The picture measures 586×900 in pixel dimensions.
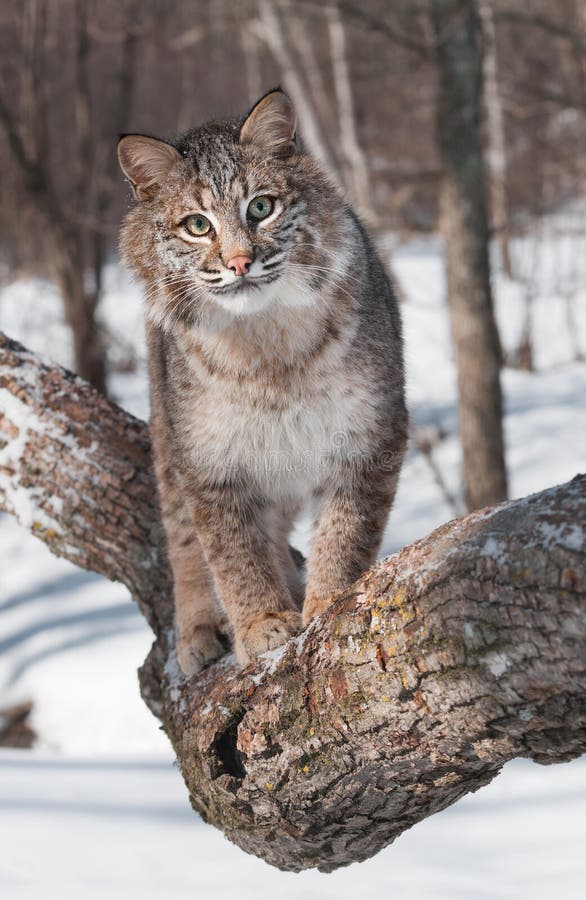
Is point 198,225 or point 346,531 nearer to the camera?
point 198,225

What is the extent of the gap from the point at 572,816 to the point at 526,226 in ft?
36.0

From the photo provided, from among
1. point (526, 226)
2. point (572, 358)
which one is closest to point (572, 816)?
point (572, 358)

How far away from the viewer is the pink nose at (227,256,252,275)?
2.51 metres

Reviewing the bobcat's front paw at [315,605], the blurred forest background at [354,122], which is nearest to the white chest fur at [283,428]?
the bobcat's front paw at [315,605]

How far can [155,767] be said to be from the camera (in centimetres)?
473

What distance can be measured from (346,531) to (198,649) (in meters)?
0.56

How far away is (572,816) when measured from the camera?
375 cm

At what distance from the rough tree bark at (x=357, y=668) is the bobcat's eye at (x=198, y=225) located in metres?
0.88

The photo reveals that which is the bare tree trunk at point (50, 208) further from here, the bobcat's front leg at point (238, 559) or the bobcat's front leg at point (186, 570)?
the bobcat's front leg at point (238, 559)

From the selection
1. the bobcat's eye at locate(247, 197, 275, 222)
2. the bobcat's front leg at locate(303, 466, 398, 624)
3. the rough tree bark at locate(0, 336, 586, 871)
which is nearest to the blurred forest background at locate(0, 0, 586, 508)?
the bobcat's eye at locate(247, 197, 275, 222)

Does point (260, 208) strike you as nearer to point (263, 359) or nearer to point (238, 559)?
point (263, 359)

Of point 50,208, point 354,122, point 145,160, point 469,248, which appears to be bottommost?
point 145,160

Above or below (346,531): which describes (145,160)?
above

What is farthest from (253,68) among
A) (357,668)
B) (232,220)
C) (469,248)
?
(357,668)
